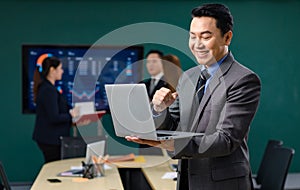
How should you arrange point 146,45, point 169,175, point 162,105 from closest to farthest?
point 162,105
point 169,175
point 146,45

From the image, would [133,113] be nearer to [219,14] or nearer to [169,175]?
[219,14]

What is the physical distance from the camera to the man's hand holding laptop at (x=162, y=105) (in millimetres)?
2100

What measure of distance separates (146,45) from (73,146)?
7.51 ft

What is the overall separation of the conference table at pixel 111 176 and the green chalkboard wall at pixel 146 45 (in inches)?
66.3

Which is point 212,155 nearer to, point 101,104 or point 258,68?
point 101,104

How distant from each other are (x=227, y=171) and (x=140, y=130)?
440 mm

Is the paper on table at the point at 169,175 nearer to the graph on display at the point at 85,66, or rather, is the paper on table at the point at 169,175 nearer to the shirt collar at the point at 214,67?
the shirt collar at the point at 214,67

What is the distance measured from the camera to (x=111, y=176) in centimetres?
446

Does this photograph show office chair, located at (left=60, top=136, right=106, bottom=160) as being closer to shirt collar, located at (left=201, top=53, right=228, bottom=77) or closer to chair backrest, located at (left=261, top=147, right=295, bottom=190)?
chair backrest, located at (left=261, top=147, right=295, bottom=190)

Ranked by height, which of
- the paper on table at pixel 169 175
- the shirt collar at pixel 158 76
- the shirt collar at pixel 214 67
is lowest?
the paper on table at pixel 169 175

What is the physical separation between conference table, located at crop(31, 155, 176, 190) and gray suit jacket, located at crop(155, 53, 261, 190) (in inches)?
41.0

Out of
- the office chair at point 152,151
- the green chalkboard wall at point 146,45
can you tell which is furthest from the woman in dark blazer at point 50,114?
the green chalkboard wall at point 146,45

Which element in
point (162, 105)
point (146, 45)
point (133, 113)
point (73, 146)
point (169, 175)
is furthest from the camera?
point (146, 45)

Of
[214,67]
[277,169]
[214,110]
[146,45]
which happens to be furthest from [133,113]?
[146,45]
